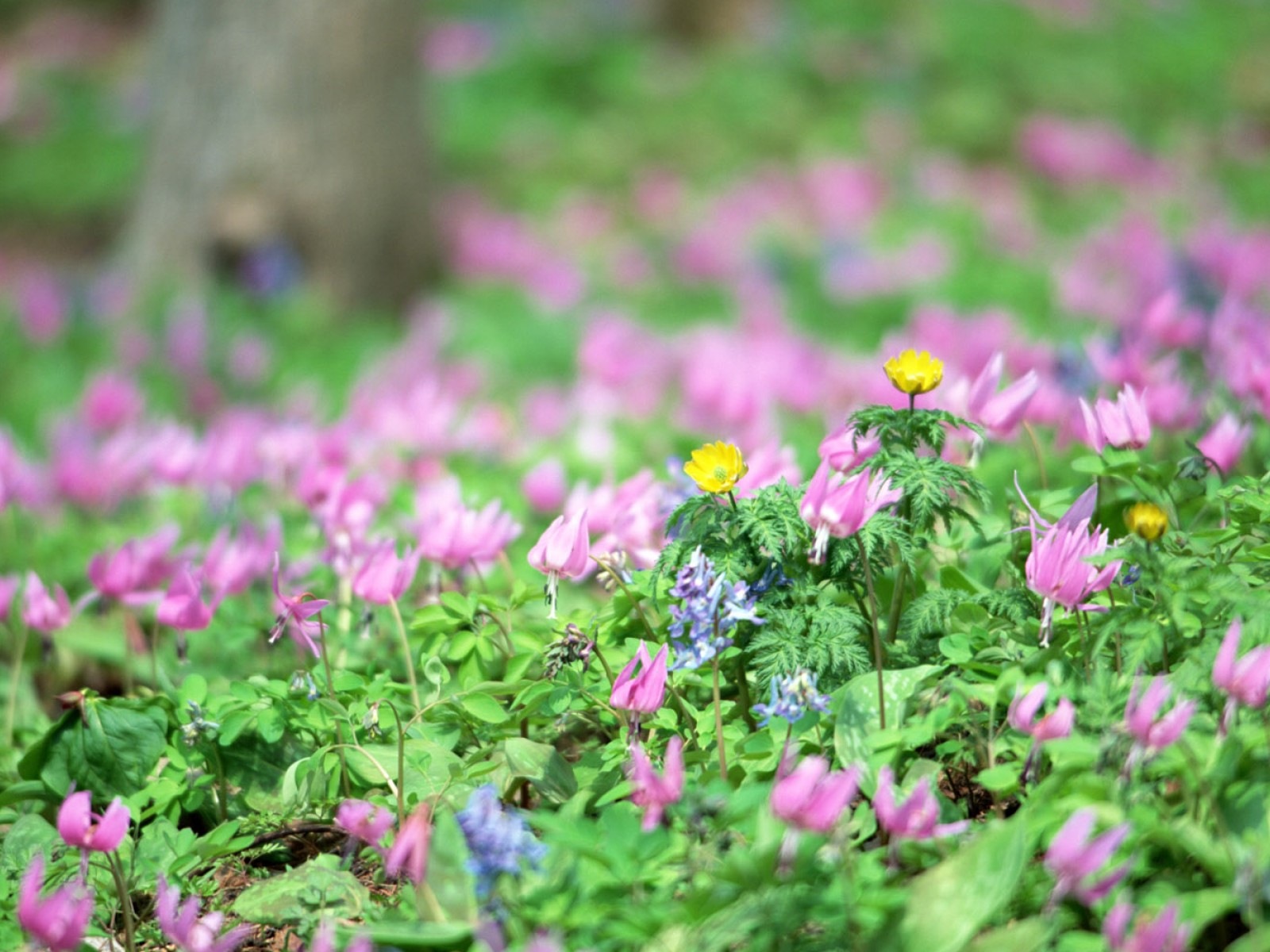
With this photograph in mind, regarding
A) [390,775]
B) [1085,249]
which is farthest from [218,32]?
[390,775]

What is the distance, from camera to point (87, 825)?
176 centimetres

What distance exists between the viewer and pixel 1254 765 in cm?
168

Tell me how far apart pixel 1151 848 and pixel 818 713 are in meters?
0.45

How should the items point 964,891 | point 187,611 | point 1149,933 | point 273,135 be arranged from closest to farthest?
point 1149,933
point 964,891
point 187,611
point 273,135

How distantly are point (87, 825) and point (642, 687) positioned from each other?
2.47 feet

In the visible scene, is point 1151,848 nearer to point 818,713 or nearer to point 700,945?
point 818,713

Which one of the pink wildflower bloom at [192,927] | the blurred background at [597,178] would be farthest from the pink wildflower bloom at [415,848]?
the blurred background at [597,178]

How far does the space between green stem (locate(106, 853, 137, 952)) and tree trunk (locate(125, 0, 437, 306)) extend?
16.5ft

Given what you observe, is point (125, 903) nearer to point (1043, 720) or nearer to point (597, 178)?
point (1043, 720)

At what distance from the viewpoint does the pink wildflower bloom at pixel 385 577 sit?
210 cm

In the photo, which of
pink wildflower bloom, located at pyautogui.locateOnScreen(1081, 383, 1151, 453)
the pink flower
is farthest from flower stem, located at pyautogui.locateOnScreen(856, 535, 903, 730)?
pink wildflower bloom, located at pyautogui.locateOnScreen(1081, 383, 1151, 453)

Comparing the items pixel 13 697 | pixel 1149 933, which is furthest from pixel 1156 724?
pixel 13 697

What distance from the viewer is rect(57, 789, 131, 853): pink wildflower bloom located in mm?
1735

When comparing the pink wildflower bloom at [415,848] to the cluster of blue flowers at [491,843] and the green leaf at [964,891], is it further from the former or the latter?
the green leaf at [964,891]
